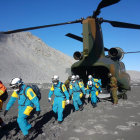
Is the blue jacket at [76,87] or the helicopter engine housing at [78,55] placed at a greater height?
the helicopter engine housing at [78,55]

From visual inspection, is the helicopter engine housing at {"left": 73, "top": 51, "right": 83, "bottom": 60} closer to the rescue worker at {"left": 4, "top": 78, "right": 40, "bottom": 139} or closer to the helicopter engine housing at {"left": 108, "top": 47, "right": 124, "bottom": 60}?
the helicopter engine housing at {"left": 108, "top": 47, "right": 124, "bottom": 60}

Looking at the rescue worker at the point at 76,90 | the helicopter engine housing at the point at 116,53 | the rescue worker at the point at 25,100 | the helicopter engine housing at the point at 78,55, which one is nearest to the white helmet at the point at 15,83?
the rescue worker at the point at 25,100

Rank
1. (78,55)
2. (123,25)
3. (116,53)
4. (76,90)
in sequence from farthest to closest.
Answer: (78,55)
(116,53)
(123,25)
(76,90)

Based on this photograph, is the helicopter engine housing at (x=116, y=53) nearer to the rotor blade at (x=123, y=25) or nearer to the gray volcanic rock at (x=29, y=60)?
the rotor blade at (x=123, y=25)

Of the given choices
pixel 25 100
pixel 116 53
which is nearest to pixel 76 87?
pixel 116 53

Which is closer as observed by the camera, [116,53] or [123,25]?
[123,25]

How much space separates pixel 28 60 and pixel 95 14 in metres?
62.5

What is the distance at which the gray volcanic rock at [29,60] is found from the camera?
56.2m

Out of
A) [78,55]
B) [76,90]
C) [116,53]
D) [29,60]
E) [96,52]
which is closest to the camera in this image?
[76,90]

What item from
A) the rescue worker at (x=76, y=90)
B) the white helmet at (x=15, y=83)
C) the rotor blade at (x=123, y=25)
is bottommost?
the rescue worker at (x=76, y=90)

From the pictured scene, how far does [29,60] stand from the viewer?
68.4m

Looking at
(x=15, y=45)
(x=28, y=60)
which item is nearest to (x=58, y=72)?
(x=28, y=60)

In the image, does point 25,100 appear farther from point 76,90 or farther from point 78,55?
point 78,55

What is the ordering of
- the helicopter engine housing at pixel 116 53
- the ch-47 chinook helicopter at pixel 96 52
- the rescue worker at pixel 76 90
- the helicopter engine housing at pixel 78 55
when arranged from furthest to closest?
the helicopter engine housing at pixel 78 55 → the helicopter engine housing at pixel 116 53 → the ch-47 chinook helicopter at pixel 96 52 → the rescue worker at pixel 76 90
